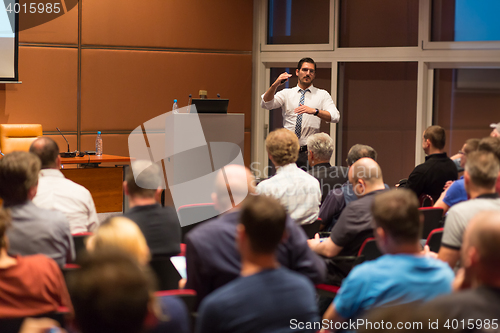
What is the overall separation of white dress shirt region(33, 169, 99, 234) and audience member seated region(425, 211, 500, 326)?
201 centimetres

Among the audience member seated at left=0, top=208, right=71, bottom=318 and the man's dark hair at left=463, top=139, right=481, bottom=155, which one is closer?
the audience member seated at left=0, top=208, right=71, bottom=318

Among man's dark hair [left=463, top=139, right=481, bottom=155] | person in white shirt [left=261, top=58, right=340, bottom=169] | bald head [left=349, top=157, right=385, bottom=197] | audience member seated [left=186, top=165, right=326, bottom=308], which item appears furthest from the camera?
person in white shirt [left=261, top=58, right=340, bottom=169]

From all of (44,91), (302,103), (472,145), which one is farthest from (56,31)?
(472,145)

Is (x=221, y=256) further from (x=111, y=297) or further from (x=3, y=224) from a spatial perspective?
(x=111, y=297)

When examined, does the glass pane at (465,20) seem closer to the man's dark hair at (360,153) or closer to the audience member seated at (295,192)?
the man's dark hair at (360,153)

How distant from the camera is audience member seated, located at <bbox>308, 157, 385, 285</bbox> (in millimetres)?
2438

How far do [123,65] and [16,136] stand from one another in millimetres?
1597

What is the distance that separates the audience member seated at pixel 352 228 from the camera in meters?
2.44

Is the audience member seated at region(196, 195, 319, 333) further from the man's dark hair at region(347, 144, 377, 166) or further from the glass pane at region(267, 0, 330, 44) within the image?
the glass pane at region(267, 0, 330, 44)

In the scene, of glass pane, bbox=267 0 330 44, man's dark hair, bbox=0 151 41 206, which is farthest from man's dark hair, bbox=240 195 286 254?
glass pane, bbox=267 0 330 44

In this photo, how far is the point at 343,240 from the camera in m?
2.43

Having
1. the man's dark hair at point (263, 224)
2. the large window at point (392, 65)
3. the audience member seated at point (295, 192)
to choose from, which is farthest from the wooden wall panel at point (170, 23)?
the man's dark hair at point (263, 224)

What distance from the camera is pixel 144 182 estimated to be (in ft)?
7.64

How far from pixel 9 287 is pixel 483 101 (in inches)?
224
